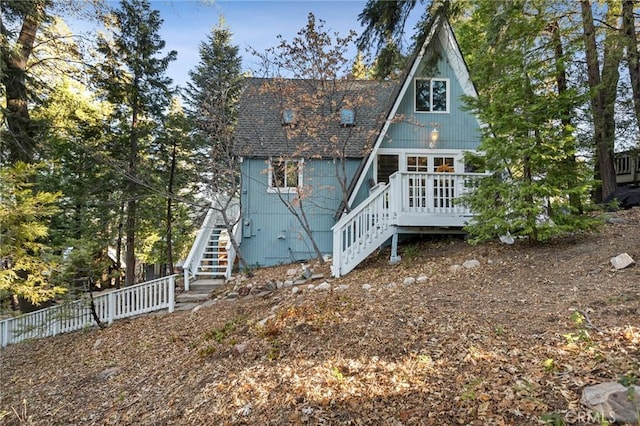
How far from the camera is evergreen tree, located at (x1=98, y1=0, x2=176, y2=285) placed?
10945mm

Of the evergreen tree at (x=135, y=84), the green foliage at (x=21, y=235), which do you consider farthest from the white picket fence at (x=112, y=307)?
the evergreen tree at (x=135, y=84)

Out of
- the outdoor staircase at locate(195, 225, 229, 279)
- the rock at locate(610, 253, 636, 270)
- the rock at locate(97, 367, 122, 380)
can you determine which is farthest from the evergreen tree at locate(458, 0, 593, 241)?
the outdoor staircase at locate(195, 225, 229, 279)

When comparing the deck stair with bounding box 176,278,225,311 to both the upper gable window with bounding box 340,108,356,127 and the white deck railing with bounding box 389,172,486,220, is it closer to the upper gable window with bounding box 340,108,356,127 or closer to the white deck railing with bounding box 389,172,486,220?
the white deck railing with bounding box 389,172,486,220

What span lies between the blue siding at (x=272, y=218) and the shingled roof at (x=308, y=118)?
56 cm

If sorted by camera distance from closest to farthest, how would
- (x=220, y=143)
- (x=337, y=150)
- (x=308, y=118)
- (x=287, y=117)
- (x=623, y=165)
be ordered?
1. (x=220, y=143)
2. (x=308, y=118)
3. (x=337, y=150)
4. (x=287, y=117)
5. (x=623, y=165)

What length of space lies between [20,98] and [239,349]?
9.25 metres

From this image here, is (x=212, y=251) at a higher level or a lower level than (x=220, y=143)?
lower

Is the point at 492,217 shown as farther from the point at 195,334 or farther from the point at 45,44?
the point at 45,44

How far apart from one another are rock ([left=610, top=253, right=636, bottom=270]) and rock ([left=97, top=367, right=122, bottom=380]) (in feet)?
24.3

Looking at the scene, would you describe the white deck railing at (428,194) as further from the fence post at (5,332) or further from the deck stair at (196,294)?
the fence post at (5,332)

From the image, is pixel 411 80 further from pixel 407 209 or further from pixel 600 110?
pixel 600 110

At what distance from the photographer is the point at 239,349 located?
4.29 m

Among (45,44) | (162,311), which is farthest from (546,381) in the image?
(45,44)

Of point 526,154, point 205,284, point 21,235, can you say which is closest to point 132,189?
point 205,284
